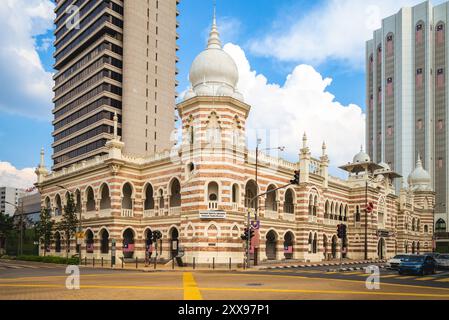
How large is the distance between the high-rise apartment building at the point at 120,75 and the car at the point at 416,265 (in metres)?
61.6

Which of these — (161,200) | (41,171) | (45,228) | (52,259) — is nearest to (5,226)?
(41,171)

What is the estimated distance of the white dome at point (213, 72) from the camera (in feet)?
153

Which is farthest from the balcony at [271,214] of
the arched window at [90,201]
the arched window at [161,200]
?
the arched window at [90,201]

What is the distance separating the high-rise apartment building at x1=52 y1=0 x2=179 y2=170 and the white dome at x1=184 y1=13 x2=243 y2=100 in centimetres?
4100

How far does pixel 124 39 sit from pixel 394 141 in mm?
74099

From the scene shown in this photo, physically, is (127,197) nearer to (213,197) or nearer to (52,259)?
(52,259)

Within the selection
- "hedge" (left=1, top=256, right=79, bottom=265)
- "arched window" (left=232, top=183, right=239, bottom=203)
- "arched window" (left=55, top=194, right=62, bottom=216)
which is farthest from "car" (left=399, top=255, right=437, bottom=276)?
"arched window" (left=55, top=194, right=62, bottom=216)

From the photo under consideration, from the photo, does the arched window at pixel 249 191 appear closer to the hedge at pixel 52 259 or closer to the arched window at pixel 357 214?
the hedge at pixel 52 259

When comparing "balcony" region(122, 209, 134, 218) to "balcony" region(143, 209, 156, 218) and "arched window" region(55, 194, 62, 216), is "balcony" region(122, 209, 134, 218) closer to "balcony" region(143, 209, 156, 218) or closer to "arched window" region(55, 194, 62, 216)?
"balcony" region(143, 209, 156, 218)

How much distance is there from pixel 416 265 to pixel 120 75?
69.7m

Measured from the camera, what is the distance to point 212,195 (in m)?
44.1

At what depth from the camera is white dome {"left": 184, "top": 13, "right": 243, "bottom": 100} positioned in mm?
46625
